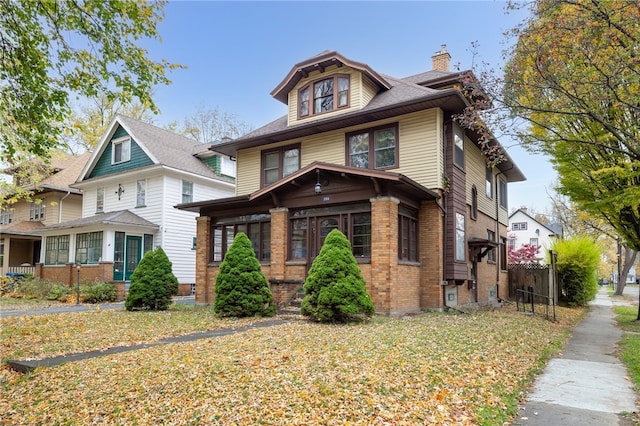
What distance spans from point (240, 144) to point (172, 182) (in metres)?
6.72

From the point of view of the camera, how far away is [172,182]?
2244cm

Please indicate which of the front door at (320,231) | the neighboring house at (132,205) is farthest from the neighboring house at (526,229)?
the front door at (320,231)

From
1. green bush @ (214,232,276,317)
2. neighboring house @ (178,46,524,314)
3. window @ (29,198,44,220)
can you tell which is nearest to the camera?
green bush @ (214,232,276,317)

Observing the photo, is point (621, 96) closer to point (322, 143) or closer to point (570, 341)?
point (570, 341)

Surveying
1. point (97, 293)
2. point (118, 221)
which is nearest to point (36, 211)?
point (118, 221)

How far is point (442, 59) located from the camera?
1919 cm

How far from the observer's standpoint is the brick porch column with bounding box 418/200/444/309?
1371 centimetres

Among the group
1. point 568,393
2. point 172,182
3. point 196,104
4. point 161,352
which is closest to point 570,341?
point 568,393

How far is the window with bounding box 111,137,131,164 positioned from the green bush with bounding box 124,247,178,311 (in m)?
11.2

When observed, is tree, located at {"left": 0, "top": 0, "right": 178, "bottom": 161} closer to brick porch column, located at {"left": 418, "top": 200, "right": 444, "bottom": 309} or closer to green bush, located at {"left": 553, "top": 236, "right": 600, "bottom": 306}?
brick porch column, located at {"left": 418, "top": 200, "right": 444, "bottom": 309}

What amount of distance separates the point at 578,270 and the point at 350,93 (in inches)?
568

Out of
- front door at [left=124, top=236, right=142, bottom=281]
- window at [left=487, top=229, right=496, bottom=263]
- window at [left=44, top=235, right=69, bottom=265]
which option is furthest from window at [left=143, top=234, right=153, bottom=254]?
window at [left=487, top=229, right=496, bottom=263]

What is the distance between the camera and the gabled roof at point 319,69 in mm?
15062

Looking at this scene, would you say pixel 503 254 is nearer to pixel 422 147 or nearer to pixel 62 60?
pixel 422 147
